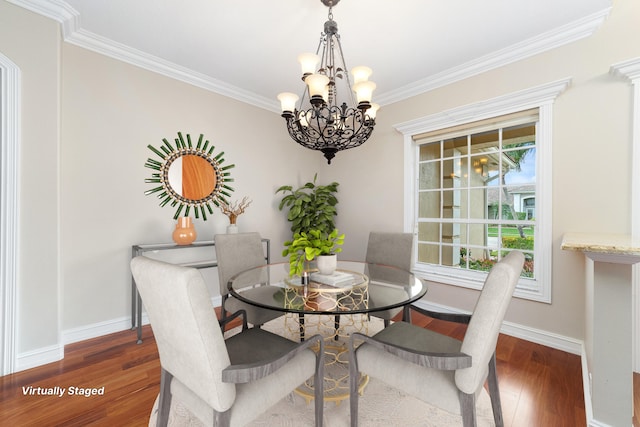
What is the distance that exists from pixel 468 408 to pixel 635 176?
230cm

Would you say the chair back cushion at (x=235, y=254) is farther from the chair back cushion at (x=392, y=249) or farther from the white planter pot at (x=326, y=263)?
the chair back cushion at (x=392, y=249)

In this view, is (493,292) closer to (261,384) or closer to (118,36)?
(261,384)

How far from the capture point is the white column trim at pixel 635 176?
208 cm

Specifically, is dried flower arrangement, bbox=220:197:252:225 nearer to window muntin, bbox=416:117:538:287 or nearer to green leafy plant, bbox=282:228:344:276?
green leafy plant, bbox=282:228:344:276

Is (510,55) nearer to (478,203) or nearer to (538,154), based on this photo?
(538,154)

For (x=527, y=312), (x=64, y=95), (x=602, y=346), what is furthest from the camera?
(x=527, y=312)

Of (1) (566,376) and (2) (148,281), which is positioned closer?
(2) (148,281)

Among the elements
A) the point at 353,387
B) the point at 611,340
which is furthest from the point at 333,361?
the point at 611,340

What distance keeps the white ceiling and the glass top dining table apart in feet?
6.87

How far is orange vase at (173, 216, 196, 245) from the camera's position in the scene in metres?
2.85

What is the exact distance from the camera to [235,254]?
8.59ft

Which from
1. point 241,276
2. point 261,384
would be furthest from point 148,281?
point 241,276

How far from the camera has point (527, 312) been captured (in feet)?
8.76

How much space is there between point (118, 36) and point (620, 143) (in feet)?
14.5
